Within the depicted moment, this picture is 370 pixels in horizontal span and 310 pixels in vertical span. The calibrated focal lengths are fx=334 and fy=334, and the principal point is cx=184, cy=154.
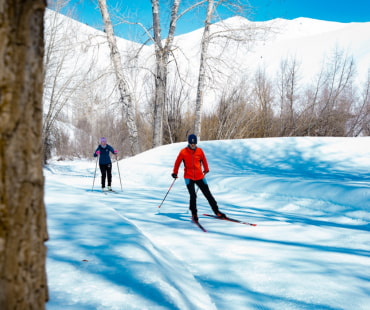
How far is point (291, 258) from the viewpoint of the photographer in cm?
433

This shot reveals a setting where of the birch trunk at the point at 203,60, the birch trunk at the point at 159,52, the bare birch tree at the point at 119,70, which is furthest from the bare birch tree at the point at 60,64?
the birch trunk at the point at 203,60

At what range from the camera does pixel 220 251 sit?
15.2 feet

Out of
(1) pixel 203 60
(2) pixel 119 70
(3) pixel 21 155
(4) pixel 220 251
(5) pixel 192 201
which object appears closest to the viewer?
(3) pixel 21 155

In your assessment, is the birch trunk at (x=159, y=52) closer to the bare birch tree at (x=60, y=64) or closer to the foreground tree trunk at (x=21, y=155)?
the bare birch tree at (x=60, y=64)

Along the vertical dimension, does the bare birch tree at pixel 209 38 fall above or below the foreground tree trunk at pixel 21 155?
above

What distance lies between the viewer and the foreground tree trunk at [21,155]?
1.09 m

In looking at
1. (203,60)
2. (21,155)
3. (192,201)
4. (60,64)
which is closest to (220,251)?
(192,201)

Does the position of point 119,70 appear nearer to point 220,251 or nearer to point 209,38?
Answer: point 209,38

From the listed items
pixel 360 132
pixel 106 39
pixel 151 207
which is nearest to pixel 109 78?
pixel 106 39

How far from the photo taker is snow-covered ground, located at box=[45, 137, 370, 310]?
283cm

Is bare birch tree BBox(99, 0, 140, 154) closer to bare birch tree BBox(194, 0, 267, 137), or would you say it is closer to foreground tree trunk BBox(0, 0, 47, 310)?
bare birch tree BBox(194, 0, 267, 137)

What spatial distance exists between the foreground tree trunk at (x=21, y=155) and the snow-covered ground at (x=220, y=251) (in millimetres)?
1278

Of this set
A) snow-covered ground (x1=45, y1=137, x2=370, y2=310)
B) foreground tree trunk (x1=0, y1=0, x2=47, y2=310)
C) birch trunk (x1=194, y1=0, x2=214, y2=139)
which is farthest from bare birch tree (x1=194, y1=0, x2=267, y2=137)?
foreground tree trunk (x1=0, y1=0, x2=47, y2=310)

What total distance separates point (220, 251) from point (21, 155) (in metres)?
3.90
